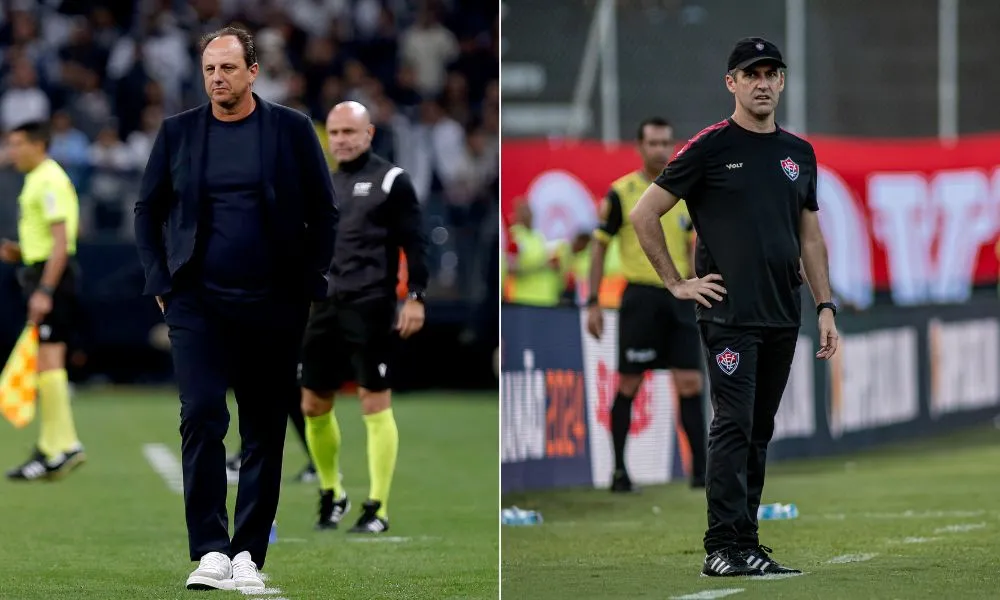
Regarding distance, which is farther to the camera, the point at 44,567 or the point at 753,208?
the point at 44,567

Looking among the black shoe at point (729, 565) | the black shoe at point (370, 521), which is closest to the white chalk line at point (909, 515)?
the black shoe at point (370, 521)

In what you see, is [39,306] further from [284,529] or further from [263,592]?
[263,592]

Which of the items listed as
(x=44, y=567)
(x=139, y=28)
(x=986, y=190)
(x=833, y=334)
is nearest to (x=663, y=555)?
(x=833, y=334)

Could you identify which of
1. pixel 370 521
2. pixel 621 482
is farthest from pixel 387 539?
pixel 621 482

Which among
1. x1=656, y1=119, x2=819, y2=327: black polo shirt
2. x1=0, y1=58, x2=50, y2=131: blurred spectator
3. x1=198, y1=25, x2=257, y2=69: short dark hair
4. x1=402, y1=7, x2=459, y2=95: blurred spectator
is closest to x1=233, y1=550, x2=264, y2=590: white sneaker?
x1=198, y1=25, x2=257, y2=69: short dark hair

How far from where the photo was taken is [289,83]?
23812 mm

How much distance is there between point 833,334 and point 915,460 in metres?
7.52

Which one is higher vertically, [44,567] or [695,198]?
[695,198]

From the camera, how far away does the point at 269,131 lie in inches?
299

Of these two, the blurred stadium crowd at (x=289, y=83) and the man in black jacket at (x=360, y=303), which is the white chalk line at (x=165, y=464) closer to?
the man in black jacket at (x=360, y=303)

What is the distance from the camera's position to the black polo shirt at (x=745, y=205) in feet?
25.9

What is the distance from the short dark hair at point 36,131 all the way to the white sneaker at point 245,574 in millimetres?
6249

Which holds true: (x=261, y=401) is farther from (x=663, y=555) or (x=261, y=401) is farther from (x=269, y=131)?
(x=663, y=555)

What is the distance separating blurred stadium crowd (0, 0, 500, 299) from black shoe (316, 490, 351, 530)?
11.2 m
